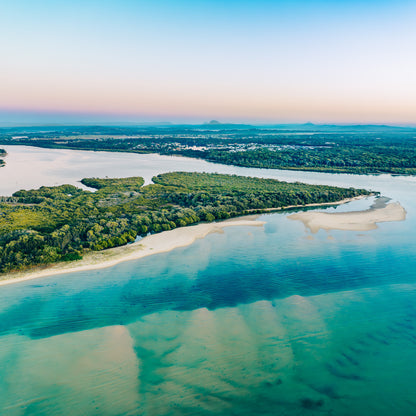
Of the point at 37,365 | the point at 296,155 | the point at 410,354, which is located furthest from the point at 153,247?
the point at 296,155

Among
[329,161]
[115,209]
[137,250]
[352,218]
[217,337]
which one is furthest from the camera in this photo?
[329,161]

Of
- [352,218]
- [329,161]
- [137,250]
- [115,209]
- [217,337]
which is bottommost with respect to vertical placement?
[217,337]

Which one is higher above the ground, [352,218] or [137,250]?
[352,218]

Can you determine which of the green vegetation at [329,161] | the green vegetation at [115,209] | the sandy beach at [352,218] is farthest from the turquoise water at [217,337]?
the green vegetation at [329,161]

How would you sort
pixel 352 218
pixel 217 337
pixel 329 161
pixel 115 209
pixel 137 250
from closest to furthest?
1. pixel 217 337
2. pixel 137 250
3. pixel 352 218
4. pixel 115 209
5. pixel 329 161

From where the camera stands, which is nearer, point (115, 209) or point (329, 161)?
point (115, 209)

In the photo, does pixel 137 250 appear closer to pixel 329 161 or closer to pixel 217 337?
pixel 217 337

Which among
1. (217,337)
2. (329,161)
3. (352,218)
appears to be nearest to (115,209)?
(217,337)
